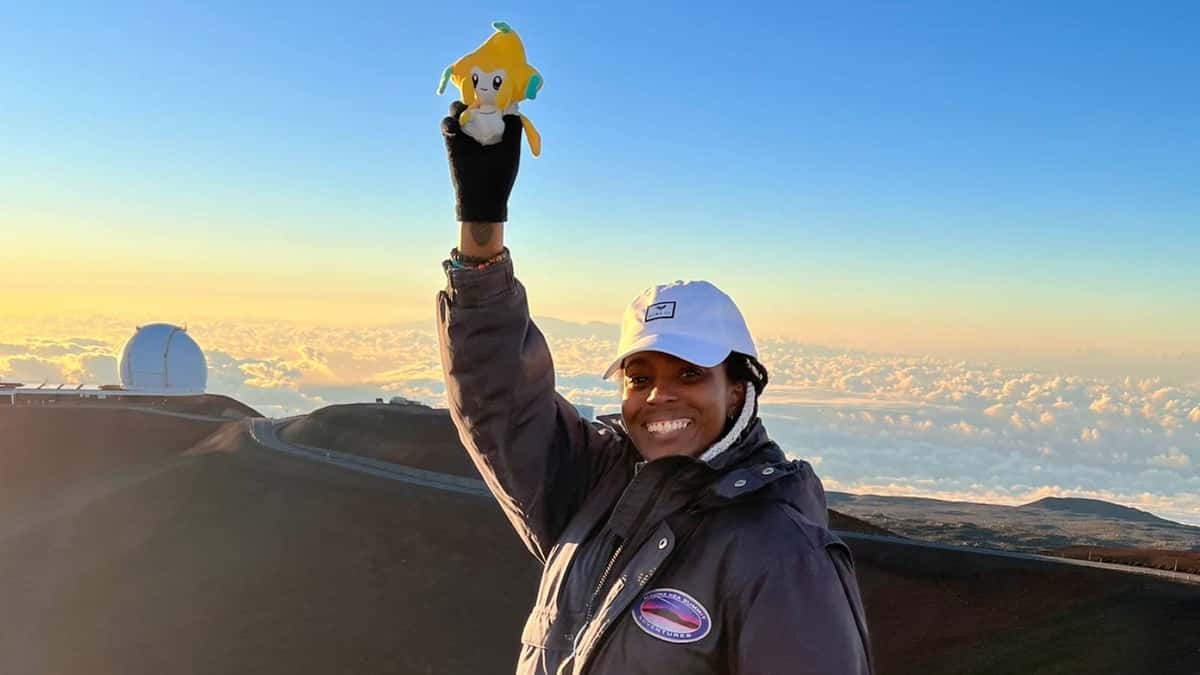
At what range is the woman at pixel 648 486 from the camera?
313 centimetres

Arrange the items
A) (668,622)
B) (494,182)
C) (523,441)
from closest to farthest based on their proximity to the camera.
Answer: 1. (668,622)
2. (494,182)
3. (523,441)

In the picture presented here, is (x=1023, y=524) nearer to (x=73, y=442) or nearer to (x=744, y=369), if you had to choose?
(x=73, y=442)

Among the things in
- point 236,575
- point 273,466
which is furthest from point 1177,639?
point 273,466

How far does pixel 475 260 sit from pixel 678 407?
0.99m

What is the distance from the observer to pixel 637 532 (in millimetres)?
3596

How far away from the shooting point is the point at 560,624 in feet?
12.1

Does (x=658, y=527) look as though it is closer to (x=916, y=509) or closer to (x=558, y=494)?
(x=558, y=494)

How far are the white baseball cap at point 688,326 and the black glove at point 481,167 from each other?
70 centimetres

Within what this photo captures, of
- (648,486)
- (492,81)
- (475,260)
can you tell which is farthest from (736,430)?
(492,81)

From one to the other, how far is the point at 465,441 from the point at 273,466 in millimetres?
35715

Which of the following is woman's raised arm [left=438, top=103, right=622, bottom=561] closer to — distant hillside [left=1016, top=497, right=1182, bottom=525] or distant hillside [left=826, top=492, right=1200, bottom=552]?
distant hillside [left=826, top=492, right=1200, bottom=552]

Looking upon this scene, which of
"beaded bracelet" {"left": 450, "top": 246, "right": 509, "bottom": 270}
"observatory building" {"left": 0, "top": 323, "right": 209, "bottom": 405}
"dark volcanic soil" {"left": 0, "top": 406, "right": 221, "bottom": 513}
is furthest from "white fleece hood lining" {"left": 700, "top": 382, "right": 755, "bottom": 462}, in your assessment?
"observatory building" {"left": 0, "top": 323, "right": 209, "bottom": 405}

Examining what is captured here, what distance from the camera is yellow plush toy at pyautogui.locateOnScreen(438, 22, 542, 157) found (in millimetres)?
3625

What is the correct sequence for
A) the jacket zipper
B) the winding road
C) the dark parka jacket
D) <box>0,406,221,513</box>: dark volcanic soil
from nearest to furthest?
the dark parka jacket → the jacket zipper → the winding road → <box>0,406,221,513</box>: dark volcanic soil
